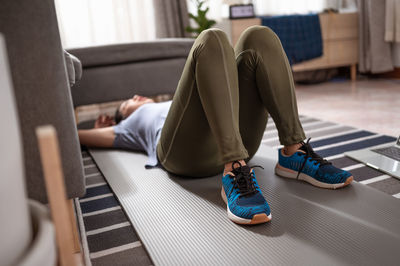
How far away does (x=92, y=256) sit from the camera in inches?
37.2

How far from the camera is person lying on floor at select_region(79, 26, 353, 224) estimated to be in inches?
39.8

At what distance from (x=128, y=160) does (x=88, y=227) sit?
0.58 meters

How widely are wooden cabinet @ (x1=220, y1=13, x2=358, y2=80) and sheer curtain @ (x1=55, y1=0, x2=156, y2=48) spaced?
1.59 metres

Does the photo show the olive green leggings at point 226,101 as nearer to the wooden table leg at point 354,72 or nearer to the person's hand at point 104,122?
the person's hand at point 104,122

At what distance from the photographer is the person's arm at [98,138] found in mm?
1864

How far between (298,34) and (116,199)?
2912 mm

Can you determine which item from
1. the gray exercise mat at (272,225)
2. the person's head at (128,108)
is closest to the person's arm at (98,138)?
the person's head at (128,108)

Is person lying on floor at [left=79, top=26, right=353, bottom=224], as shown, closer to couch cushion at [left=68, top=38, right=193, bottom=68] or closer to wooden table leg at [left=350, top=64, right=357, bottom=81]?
couch cushion at [left=68, top=38, right=193, bottom=68]

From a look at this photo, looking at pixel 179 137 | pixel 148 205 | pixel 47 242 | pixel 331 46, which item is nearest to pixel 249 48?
pixel 179 137

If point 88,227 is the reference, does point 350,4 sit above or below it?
above

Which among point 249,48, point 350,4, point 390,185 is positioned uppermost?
point 350,4

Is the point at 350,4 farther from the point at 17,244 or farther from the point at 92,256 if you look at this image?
the point at 17,244

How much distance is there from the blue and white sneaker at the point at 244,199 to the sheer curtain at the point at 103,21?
2.79 metres

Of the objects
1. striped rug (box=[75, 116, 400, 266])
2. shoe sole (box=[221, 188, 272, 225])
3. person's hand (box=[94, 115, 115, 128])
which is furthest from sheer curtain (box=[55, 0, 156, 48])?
shoe sole (box=[221, 188, 272, 225])
